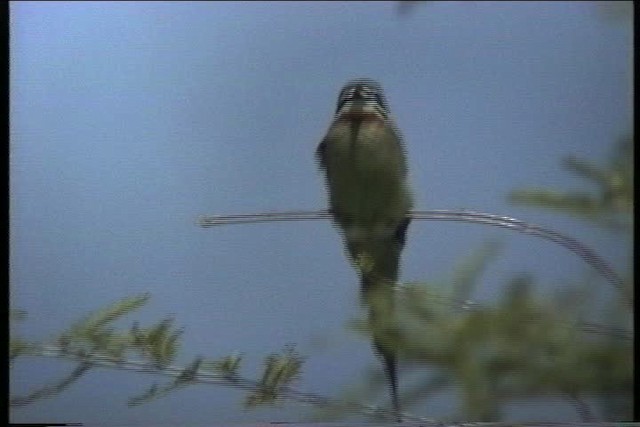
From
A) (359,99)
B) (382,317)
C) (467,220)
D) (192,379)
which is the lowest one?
(192,379)

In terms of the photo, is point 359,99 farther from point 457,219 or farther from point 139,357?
point 139,357

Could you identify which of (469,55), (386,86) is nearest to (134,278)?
(386,86)

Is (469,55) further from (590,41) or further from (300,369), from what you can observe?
(300,369)

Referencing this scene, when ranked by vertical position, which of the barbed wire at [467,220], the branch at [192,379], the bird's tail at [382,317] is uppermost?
the barbed wire at [467,220]

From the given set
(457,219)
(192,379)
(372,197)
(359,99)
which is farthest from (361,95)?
(192,379)

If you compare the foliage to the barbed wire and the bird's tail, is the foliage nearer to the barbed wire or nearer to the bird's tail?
the bird's tail

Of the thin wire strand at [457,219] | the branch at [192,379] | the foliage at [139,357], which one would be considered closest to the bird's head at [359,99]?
the thin wire strand at [457,219]

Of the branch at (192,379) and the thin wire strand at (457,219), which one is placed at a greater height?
the thin wire strand at (457,219)

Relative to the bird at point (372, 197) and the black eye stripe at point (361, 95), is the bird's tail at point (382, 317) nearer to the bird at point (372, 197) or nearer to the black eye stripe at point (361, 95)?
the bird at point (372, 197)

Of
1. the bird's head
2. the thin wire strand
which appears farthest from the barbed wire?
the bird's head
